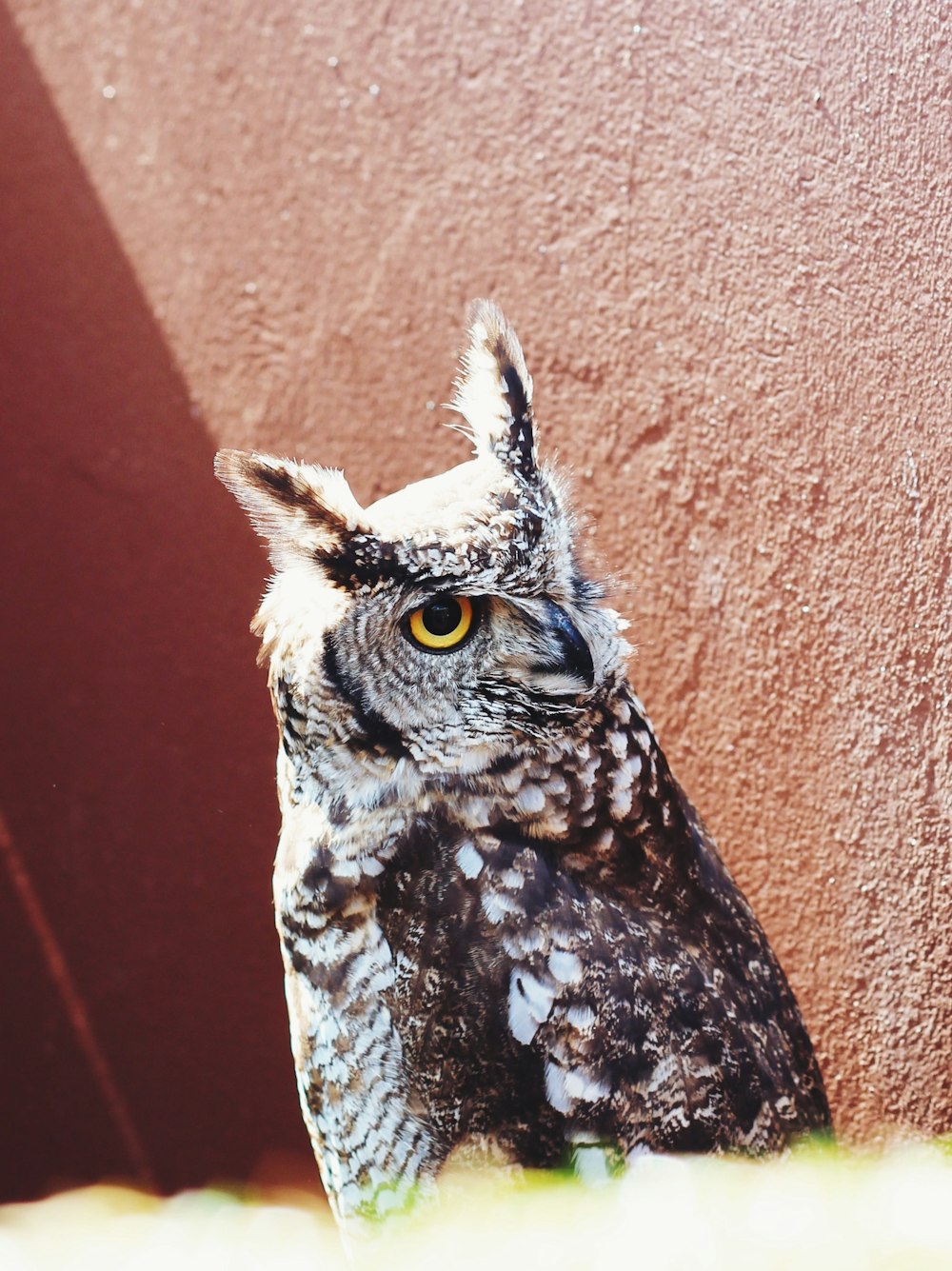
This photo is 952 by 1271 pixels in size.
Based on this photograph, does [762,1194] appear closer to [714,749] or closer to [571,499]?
[571,499]

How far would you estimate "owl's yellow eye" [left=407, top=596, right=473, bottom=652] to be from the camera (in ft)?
3.49

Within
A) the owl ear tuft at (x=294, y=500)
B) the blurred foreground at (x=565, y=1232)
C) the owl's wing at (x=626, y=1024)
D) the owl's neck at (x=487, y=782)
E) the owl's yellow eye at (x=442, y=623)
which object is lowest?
the owl's wing at (x=626, y=1024)

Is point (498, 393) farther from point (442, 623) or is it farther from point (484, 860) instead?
point (484, 860)

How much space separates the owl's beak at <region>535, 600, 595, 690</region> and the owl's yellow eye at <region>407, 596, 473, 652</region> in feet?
0.31

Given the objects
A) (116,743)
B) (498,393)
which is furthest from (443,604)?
(116,743)

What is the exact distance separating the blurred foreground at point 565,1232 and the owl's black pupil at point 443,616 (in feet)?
2.01

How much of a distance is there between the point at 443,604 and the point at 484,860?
32 centimetres

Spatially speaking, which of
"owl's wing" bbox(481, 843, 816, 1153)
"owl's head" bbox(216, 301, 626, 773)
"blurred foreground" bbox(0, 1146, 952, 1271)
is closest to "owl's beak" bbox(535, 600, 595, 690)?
"owl's head" bbox(216, 301, 626, 773)

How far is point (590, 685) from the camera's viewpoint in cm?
113

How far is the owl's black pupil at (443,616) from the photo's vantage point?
3.48 ft

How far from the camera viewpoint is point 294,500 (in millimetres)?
1071

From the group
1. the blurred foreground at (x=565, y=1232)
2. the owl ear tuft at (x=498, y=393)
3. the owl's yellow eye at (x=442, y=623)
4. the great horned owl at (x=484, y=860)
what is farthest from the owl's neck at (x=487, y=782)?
the blurred foreground at (x=565, y=1232)

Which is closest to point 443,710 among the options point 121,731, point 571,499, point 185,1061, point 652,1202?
point 571,499

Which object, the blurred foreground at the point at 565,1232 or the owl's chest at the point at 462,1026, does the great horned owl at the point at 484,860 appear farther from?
the blurred foreground at the point at 565,1232
